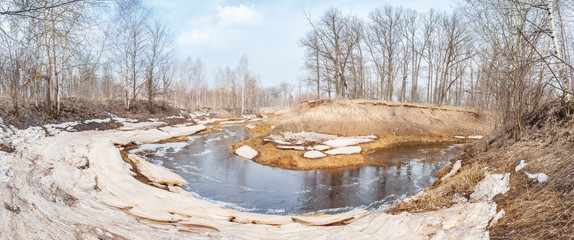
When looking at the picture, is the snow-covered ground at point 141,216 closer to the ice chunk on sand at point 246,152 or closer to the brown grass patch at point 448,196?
the brown grass patch at point 448,196

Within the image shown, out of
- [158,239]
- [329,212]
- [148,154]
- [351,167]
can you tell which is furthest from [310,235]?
[148,154]

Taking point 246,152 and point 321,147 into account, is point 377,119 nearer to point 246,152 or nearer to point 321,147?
point 321,147

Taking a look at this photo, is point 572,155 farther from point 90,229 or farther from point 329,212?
point 90,229

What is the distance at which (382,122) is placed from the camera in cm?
1636

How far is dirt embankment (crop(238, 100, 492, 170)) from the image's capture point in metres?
15.3

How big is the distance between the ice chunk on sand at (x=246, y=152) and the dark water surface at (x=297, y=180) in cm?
38

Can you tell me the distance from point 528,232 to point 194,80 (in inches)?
1884

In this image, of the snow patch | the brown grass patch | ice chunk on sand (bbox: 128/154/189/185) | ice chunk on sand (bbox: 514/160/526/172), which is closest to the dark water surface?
ice chunk on sand (bbox: 128/154/189/185)

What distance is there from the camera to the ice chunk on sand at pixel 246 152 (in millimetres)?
10903

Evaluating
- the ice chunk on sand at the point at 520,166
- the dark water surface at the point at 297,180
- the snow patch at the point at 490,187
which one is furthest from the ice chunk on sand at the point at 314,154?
the ice chunk on sand at the point at 520,166

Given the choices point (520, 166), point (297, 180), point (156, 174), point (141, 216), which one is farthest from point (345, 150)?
point (141, 216)

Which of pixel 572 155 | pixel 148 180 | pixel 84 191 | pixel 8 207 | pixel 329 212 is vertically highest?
pixel 572 155

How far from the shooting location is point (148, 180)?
611cm

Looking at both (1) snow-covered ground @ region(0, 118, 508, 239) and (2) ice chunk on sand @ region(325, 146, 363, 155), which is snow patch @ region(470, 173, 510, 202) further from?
(2) ice chunk on sand @ region(325, 146, 363, 155)
